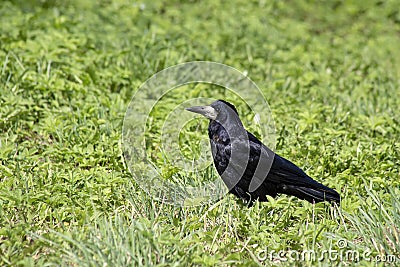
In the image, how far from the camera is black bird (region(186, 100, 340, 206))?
14.7 ft

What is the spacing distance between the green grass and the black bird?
153 millimetres

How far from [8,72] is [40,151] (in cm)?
136

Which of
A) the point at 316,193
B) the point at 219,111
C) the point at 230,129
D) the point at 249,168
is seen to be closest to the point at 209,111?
the point at 219,111

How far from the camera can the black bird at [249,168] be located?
177 inches

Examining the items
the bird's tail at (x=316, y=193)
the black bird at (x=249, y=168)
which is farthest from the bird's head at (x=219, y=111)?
the bird's tail at (x=316, y=193)

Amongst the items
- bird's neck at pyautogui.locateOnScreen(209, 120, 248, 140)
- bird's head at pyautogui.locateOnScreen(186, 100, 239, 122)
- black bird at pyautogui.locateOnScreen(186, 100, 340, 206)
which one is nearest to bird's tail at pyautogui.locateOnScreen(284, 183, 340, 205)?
Answer: black bird at pyautogui.locateOnScreen(186, 100, 340, 206)

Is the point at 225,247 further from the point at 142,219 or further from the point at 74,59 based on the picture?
the point at 74,59

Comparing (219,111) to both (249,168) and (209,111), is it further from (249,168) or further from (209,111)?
(249,168)

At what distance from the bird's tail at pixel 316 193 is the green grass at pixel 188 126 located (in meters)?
0.13

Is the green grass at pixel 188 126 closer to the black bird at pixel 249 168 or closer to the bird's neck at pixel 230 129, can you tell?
the black bird at pixel 249 168

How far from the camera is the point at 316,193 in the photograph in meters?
4.52

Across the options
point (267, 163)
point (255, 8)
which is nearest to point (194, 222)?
point (267, 163)

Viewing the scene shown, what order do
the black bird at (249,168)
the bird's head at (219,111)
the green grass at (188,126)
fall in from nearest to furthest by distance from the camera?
1. the green grass at (188,126)
2. the black bird at (249,168)
3. the bird's head at (219,111)

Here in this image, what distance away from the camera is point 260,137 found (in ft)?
18.6
